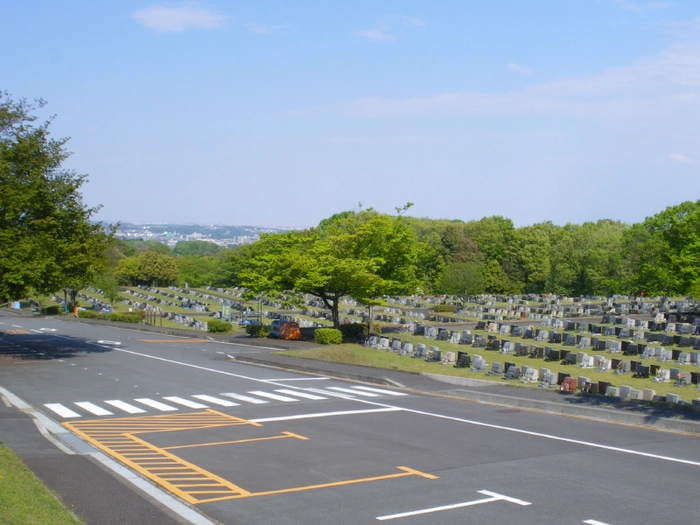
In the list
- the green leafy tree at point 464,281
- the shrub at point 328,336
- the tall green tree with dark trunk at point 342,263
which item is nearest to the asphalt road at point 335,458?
the shrub at point 328,336

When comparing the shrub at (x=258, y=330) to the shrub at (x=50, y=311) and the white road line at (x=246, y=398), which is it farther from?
the shrub at (x=50, y=311)

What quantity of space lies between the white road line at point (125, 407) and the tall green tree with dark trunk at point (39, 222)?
570 inches

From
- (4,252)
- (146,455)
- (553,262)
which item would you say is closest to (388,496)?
(146,455)

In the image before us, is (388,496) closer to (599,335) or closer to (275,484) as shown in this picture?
(275,484)

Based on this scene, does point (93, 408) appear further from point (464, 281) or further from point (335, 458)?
point (464, 281)

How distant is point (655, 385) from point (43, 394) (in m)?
24.2

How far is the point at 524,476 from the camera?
1278 cm

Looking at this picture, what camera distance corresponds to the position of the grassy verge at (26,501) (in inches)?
335

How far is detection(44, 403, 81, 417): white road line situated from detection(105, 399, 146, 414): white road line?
1.43 metres

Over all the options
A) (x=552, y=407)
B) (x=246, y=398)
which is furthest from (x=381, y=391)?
(x=552, y=407)

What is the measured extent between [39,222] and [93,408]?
763 inches

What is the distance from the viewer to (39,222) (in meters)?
37.1

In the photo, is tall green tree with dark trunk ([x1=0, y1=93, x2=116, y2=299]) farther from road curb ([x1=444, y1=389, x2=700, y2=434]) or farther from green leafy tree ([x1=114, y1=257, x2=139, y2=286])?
green leafy tree ([x1=114, y1=257, x2=139, y2=286])

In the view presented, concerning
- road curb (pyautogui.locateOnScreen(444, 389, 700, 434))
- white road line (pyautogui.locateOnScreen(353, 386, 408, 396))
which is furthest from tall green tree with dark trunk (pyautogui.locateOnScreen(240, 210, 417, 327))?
road curb (pyautogui.locateOnScreen(444, 389, 700, 434))
